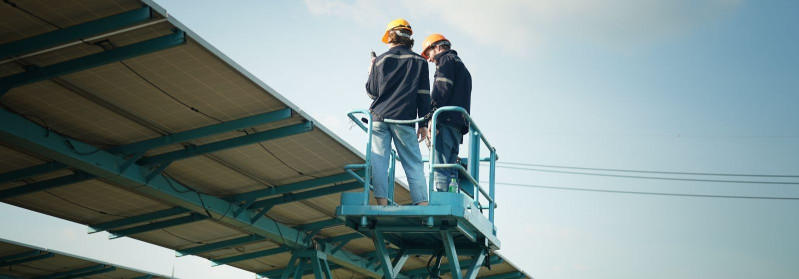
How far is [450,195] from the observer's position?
8531 mm

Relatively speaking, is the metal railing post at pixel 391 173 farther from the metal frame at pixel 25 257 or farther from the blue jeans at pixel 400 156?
the metal frame at pixel 25 257

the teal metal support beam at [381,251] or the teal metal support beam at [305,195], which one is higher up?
the teal metal support beam at [305,195]

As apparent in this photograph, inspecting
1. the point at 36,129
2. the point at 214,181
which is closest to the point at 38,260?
the point at 214,181

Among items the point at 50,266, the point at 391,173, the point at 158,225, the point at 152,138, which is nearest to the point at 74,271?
the point at 50,266

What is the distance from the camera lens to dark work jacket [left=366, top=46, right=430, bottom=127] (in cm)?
884

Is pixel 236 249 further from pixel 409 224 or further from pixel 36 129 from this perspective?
pixel 409 224

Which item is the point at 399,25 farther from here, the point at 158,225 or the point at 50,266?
the point at 50,266

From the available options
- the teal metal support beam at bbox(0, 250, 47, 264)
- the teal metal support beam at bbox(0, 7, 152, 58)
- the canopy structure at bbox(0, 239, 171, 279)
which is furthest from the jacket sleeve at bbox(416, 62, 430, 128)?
the teal metal support beam at bbox(0, 250, 47, 264)

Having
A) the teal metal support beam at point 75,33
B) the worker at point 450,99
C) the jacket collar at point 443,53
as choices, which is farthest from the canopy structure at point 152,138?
the jacket collar at point 443,53

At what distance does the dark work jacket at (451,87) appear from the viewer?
9.48 meters

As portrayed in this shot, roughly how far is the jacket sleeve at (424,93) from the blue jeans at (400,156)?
0.27 metres

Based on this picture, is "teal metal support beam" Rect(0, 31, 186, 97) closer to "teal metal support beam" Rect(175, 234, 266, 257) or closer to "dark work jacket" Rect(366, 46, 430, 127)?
"dark work jacket" Rect(366, 46, 430, 127)

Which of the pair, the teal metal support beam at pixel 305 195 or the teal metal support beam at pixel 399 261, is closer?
the teal metal support beam at pixel 399 261

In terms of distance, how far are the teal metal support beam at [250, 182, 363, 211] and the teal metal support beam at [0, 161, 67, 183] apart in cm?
402
